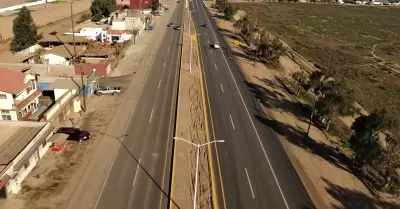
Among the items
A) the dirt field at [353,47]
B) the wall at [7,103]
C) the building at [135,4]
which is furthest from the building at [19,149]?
the building at [135,4]

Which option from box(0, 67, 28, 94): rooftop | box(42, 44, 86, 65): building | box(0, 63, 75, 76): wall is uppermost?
box(0, 67, 28, 94): rooftop

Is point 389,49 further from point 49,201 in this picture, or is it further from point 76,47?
point 49,201

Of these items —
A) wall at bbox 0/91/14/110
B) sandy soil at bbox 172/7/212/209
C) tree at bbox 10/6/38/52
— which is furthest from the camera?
tree at bbox 10/6/38/52

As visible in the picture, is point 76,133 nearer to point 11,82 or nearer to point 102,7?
point 11,82

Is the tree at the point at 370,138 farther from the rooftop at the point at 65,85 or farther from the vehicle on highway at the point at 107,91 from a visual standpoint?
the rooftop at the point at 65,85

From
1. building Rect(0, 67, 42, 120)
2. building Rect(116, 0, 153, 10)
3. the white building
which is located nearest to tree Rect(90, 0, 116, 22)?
building Rect(116, 0, 153, 10)

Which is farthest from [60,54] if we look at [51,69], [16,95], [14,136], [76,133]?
[14,136]

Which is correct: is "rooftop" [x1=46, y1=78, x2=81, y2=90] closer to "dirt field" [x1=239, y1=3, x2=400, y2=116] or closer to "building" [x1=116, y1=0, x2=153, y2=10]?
"dirt field" [x1=239, y1=3, x2=400, y2=116]
